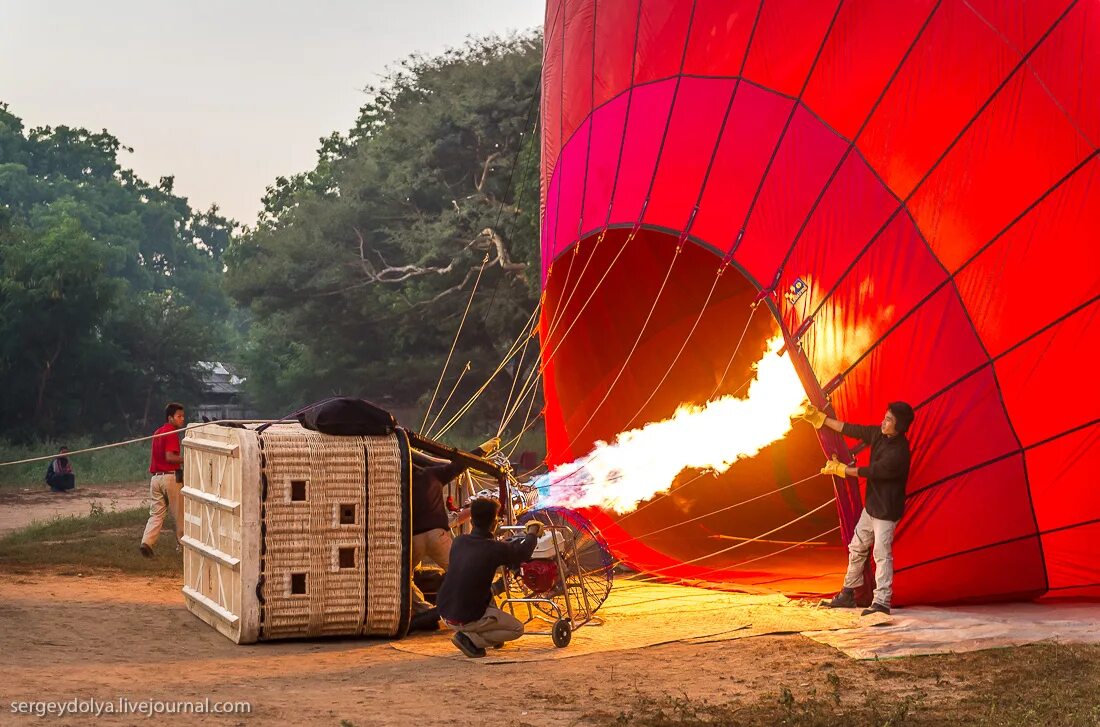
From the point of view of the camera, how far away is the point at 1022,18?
7555 millimetres

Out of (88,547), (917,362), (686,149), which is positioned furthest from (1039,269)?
(88,547)

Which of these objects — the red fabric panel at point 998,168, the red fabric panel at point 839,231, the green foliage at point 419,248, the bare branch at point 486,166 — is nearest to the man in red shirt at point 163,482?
the red fabric panel at point 839,231

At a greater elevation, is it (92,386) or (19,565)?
(92,386)

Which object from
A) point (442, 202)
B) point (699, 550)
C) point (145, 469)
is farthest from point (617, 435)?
point (442, 202)

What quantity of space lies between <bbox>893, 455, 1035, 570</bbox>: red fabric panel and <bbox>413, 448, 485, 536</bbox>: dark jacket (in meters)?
2.68

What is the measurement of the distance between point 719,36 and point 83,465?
20541mm

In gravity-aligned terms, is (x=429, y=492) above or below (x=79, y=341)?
below

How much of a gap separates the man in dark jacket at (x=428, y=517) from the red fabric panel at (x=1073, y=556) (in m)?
3.39

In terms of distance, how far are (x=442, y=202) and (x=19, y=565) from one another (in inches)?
830

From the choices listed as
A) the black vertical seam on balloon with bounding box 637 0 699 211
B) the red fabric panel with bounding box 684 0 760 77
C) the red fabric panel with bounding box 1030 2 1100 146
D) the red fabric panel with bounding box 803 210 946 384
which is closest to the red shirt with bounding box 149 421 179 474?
the black vertical seam on balloon with bounding box 637 0 699 211

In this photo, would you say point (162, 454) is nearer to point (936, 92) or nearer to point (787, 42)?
point (787, 42)

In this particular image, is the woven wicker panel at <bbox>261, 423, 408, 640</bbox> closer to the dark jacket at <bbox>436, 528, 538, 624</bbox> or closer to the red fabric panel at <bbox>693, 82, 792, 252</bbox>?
the dark jacket at <bbox>436, 528, 538, 624</bbox>

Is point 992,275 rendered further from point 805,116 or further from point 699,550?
point 699,550

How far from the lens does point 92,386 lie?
3559 centimetres
